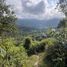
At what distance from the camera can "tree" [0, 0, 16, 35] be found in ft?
53.5

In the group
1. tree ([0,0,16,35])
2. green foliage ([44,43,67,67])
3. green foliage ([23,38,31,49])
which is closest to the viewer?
tree ([0,0,16,35])

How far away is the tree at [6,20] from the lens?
16312 millimetres

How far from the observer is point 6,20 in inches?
661

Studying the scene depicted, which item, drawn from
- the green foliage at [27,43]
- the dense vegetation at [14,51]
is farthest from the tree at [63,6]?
the green foliage at [27,43]

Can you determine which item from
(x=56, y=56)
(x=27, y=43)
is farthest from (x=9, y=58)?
(x=27, y=43)

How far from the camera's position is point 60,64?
805 inches

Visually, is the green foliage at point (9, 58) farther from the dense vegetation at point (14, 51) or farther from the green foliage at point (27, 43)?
the green foliage at point (27, 43)

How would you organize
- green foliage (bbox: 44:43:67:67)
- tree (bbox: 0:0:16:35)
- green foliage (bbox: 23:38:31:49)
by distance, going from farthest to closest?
1. green foliage (bbox: 23:38:31:49)
2. green foliage (bbox: 44:43:67:67)
3. tree (bbox: 0:0:16:35)

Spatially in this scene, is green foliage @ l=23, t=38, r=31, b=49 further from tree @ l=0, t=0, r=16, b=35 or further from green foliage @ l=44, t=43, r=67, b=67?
tree @ l=0, t=0, r=16, b=35

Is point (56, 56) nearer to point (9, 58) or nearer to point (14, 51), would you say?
point (14, 51)

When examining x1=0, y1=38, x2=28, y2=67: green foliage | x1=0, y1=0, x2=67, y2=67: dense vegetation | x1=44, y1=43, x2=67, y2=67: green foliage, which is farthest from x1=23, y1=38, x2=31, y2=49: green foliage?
x1=0, y1=38, x2=28, y2=67: green foliage

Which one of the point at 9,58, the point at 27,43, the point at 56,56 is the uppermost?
the point at 27,43

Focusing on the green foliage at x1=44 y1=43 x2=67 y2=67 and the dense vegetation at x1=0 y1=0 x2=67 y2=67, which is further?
the green foliage at x1=44 y1=43 x2=67 y2=67

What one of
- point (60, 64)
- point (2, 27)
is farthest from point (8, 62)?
point (60, 64)
